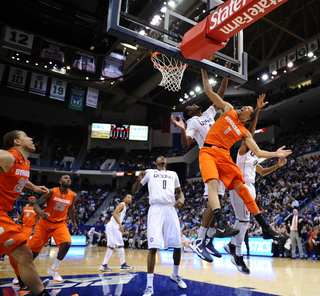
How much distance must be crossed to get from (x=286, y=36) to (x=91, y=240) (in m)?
21.1

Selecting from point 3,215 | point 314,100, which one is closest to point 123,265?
point 3,215

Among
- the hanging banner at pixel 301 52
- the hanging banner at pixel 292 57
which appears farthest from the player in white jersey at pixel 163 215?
the hanging banner at pixel 292 57

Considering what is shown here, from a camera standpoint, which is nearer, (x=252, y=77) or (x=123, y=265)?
(x=123, y=265)

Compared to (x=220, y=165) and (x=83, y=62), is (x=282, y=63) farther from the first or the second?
(x=220, y=165)

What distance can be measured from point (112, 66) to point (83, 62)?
2018 millimetres

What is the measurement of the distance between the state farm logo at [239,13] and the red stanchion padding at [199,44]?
10cm

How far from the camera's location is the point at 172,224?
5.37 metres

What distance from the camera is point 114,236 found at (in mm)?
9000

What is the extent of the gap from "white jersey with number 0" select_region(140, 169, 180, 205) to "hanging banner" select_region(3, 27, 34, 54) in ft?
43.0

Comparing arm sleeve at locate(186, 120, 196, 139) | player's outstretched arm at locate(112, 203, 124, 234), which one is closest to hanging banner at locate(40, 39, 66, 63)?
player's outstretched arm at locate(112, 203, 124, 234)

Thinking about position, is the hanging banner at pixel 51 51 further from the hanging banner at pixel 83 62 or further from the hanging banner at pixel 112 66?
the hanging banner at pixel 112 66

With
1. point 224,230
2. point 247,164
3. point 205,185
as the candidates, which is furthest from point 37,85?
point 224,230

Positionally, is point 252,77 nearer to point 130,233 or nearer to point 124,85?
point 124,85

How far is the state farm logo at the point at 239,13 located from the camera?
3.46 meters
